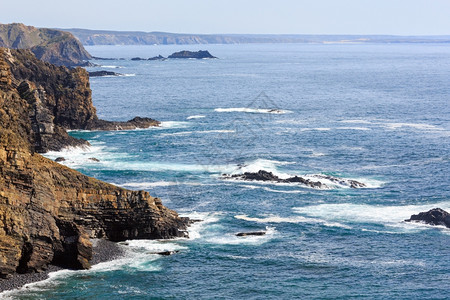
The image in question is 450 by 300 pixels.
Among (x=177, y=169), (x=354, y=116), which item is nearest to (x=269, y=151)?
(x=177, y=169)

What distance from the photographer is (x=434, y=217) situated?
265ft

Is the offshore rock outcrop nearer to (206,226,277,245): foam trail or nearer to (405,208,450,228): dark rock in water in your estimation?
(206,226,277,245): foam trail

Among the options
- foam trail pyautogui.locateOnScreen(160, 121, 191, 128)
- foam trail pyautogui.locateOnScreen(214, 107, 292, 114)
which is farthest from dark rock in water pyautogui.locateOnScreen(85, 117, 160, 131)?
foam trail pyautogui.locateOnScreen(214, 107, 292, 114)

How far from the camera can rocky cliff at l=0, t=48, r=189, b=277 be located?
60.9 metres

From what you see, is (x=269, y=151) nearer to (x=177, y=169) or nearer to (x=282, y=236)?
(x=177, y=169)

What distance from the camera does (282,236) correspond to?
76125 millimetres

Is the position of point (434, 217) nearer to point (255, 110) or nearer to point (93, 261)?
point (93, 261)

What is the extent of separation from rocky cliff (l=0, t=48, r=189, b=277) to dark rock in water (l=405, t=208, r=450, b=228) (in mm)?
27548

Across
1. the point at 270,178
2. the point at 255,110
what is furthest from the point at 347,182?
the point at 255,110

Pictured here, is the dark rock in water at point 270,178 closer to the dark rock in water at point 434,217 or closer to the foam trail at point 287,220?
the foam trail at point 287,220

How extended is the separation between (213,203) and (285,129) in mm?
61534

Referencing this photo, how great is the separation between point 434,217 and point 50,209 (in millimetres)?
43588

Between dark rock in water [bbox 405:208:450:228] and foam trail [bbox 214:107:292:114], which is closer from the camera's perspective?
dark rock in water [bbox 405:208:450:228]

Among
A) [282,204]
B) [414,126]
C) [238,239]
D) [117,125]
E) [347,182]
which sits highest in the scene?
[414,126]
